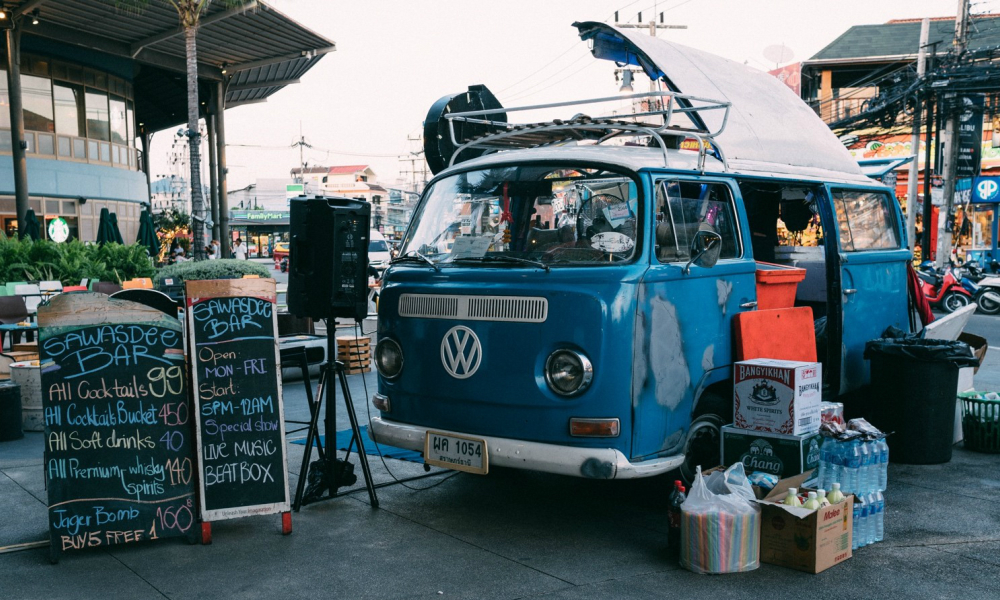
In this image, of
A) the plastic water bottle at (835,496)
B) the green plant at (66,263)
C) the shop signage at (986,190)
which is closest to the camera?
the plastic water bottle at (835,496)

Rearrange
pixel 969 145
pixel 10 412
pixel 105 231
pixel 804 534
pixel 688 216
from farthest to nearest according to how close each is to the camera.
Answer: pixel 969 145
pixel 105 231
pixel 10 412
pixel 688 216
pixel 804 534

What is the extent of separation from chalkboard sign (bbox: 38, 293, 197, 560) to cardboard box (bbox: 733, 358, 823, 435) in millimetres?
3368

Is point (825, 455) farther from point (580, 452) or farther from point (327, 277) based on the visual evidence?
point (327, 277)

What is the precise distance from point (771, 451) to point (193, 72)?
20.3 meters

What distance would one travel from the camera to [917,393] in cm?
628

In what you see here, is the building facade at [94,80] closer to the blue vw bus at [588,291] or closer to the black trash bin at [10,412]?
the black trash bin at [10,412]

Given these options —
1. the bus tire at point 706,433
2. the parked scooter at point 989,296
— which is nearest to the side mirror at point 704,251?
the bus tire at point 706,433

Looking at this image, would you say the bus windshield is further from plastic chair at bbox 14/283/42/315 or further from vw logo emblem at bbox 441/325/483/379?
plastic chair at bbox 14/283/42/315

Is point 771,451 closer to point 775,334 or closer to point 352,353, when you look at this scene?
point 775,334

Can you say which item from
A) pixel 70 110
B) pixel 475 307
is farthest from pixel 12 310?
pixel 70 110

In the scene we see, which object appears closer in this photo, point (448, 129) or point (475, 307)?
point (475, 307)

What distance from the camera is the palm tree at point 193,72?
21.4m

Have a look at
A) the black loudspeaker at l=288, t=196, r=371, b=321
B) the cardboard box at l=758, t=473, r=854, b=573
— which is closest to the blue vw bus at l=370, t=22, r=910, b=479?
the black loudspeaker at l=288, t=196, r=371, b=321

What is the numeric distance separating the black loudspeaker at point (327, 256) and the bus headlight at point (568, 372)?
1.53 m
